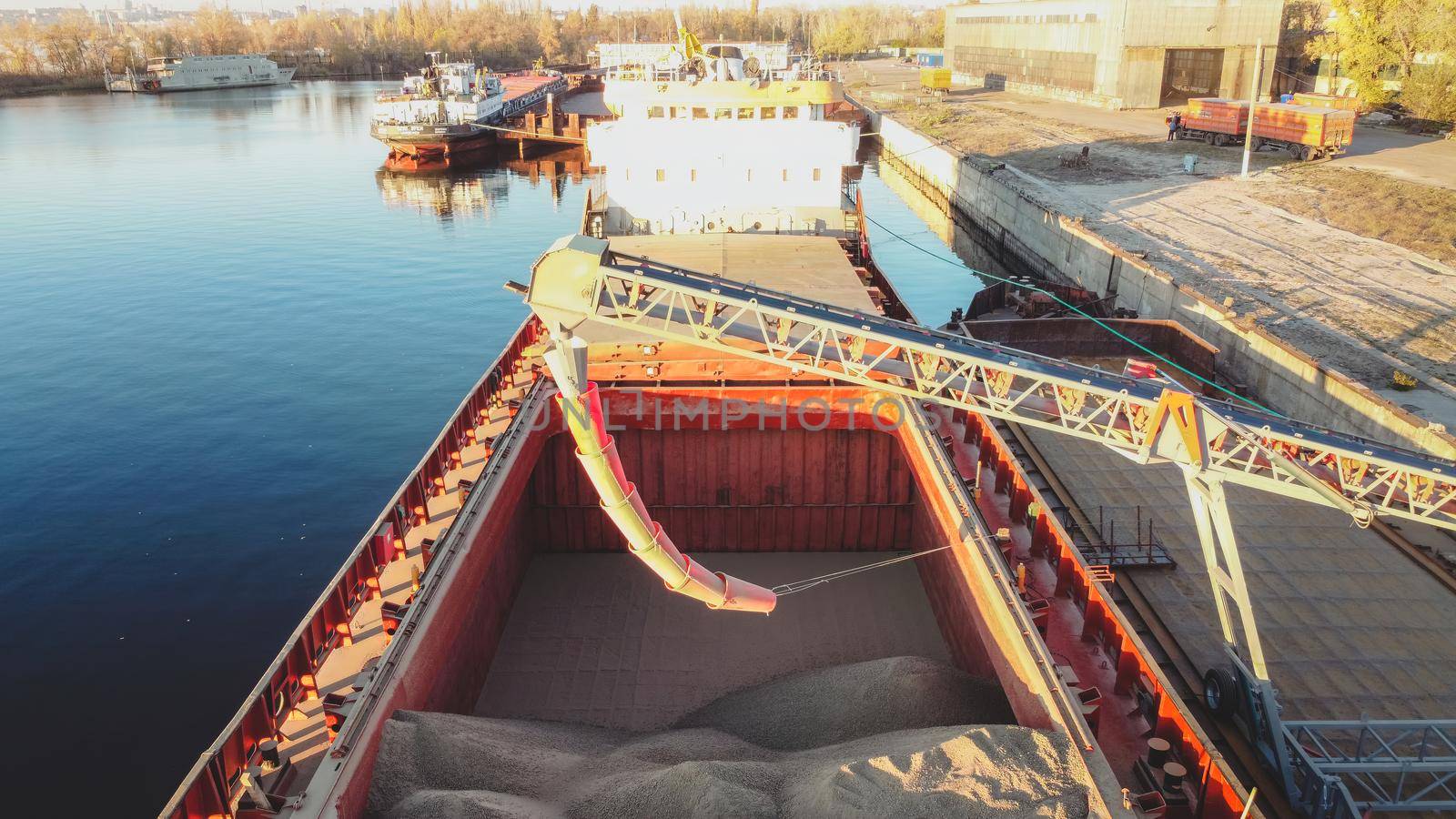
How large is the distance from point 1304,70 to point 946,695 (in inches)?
2986

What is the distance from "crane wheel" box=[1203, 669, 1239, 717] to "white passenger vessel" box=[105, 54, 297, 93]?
142 metres

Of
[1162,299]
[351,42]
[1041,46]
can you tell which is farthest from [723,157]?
[351,42]

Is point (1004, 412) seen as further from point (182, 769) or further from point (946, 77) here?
point (946, 77)

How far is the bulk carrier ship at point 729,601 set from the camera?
307 inches

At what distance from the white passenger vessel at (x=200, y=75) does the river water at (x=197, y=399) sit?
72.9 metres

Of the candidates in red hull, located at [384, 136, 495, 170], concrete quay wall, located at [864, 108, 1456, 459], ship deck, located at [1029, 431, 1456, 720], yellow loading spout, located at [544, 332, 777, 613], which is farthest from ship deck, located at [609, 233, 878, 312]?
red hull, located at [384, 136, 495, 170]

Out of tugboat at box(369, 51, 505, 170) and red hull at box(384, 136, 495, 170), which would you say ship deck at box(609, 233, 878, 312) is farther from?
tugboat at box(369, 51, 505, 170)

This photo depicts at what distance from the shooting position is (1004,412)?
977cm

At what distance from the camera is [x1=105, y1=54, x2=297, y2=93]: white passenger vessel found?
118438mm

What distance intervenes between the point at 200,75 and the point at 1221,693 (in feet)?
490

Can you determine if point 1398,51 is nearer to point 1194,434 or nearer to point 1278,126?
point 1278,126

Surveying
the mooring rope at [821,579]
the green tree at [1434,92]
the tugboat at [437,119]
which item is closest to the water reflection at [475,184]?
the tugboat at [437,119]

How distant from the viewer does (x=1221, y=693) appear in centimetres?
1042

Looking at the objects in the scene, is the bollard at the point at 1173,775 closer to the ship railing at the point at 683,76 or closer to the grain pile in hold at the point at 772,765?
the grain pile in hold at the point at 772,765
